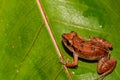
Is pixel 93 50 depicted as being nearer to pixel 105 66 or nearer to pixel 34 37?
pixel 105 66

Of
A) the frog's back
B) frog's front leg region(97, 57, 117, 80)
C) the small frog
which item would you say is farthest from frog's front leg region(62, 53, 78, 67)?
frog's front leg region(97, 57, 117, 80)

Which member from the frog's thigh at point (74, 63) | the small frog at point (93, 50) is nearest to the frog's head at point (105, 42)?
the small frog at point (93, 50)

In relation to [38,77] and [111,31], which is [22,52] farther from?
[111,31]

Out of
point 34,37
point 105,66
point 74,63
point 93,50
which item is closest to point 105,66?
point 105,66

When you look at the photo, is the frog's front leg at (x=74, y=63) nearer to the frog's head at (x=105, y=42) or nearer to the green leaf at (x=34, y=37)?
the green leaf at (x=34, y=37)

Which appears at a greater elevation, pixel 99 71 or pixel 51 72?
pixel 51 72

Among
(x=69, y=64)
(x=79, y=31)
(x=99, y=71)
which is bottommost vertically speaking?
(x=99, y=71)

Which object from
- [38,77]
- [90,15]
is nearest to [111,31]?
[90,15]

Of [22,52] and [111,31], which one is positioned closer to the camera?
[22,52]
